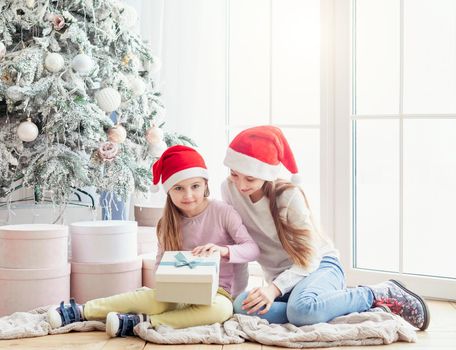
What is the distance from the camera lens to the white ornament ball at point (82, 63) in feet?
8.34

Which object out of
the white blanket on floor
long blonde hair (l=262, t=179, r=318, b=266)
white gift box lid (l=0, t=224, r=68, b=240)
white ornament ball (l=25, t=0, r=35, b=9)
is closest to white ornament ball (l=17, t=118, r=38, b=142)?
white gift box lid (l=0, t=224, r=68, b=240)

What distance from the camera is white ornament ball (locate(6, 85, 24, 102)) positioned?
2491mm

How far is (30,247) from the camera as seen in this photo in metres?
2.36

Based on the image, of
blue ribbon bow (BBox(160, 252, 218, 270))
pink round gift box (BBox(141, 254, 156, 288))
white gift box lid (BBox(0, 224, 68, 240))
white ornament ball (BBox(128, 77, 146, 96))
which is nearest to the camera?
blue ribbon bow (BBox(160, 252, 218, 270))

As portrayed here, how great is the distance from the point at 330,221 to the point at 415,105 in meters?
0.61

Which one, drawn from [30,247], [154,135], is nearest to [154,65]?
[154,135]

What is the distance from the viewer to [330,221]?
3061 mm

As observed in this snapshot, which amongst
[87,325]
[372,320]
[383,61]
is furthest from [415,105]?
[87,325]

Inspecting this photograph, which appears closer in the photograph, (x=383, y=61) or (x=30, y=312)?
(x=30, y=312)

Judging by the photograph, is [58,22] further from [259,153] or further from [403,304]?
[403,304]

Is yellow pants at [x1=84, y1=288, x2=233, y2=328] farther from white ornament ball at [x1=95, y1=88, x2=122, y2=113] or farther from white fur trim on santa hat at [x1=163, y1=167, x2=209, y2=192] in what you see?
white ornament ball at [x1=95, y1=88, x2=122, y2=113]

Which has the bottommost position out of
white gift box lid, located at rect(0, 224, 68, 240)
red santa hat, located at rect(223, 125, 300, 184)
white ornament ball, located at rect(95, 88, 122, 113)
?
white gift box lid, located at rect(0, 224, 68, 240)

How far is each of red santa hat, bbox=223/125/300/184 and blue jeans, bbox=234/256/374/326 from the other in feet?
1.20

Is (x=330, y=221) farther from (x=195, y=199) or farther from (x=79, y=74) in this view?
(x=79, y=74)
